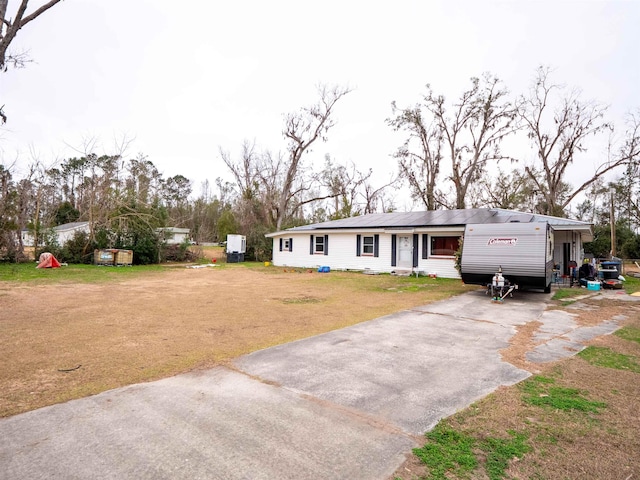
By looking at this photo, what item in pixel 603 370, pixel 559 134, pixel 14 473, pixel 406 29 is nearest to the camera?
pixel 14 473

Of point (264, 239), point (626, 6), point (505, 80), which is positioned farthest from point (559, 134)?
point (264, 239)

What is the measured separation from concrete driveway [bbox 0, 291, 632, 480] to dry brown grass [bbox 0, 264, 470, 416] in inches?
21.9

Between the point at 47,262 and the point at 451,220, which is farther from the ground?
the point at 451,220

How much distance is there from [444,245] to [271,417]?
14.7 meters

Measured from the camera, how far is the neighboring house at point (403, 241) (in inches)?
621

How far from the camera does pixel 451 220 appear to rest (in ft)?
54.0

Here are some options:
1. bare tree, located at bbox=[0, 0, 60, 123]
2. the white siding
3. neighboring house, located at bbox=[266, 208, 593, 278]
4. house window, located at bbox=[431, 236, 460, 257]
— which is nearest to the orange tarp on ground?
bare tree, located at bbox=[0, 0, 60, 123]

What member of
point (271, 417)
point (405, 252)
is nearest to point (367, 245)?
point (405, 252)

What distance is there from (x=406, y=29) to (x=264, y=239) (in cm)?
1605

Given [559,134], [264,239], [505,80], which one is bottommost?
[264,239]

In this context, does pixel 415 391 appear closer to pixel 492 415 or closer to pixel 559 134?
pixel 492 415

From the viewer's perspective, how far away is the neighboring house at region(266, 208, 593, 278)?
15781 millimetres

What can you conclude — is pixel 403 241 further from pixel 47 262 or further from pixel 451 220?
pixel 47 262

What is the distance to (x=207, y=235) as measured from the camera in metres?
49.0
